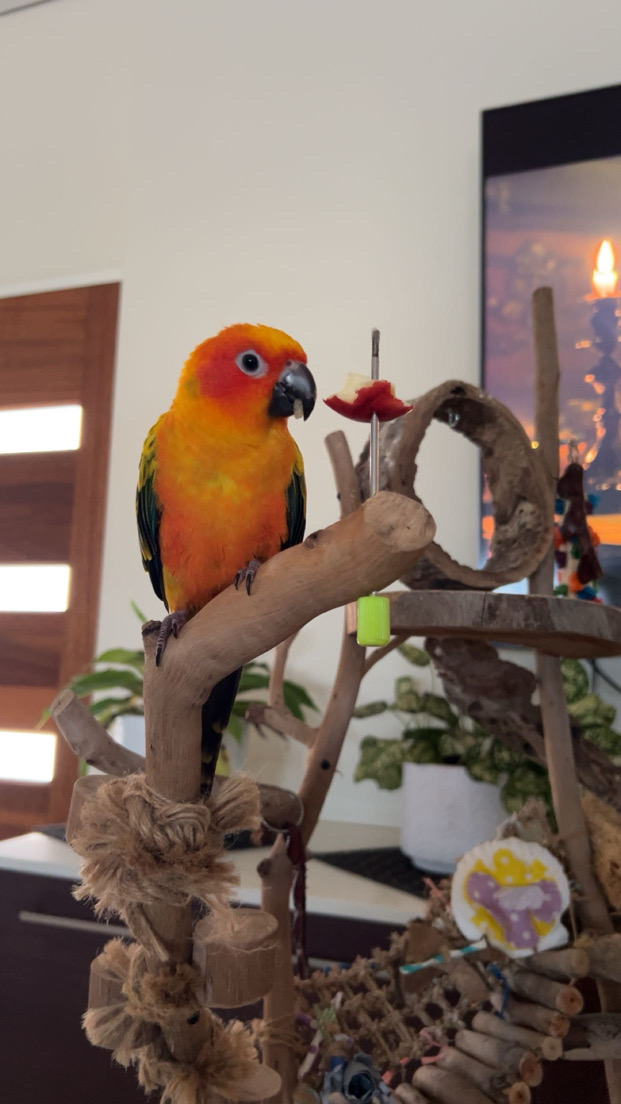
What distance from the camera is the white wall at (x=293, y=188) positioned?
162 centimetres

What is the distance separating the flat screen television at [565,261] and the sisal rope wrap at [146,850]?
111cm

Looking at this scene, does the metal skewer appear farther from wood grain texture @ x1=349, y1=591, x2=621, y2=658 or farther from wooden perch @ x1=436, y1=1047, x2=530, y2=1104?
wooden perch @ x1=436, y1=1047, x2=530, y2=1104

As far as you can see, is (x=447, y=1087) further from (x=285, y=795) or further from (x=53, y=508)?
(x=53, y=508)

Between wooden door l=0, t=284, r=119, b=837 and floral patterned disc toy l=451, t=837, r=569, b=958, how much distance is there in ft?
4.55

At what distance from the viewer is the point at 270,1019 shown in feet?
2.08

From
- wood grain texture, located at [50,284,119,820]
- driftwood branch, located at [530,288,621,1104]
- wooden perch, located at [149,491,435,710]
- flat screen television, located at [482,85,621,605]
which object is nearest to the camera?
wooden perch, located at [149,491,435,710]

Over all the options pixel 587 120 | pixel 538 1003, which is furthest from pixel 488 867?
pixel 587 120

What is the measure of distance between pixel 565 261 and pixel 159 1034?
4.74 feet

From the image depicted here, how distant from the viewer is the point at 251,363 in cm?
60

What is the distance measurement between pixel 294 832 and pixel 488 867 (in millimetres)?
168

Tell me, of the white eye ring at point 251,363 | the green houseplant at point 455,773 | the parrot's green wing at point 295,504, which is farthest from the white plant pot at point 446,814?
the white eye ring at point 251,363

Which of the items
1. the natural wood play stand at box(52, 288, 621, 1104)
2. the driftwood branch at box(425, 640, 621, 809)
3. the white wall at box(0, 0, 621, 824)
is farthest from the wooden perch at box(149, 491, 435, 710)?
the white wall at box(0, 0, 621, 824)

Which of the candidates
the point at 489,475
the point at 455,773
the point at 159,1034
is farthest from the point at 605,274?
the point at 159,1034

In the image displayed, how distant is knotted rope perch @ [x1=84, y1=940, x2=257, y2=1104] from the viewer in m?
0.44
